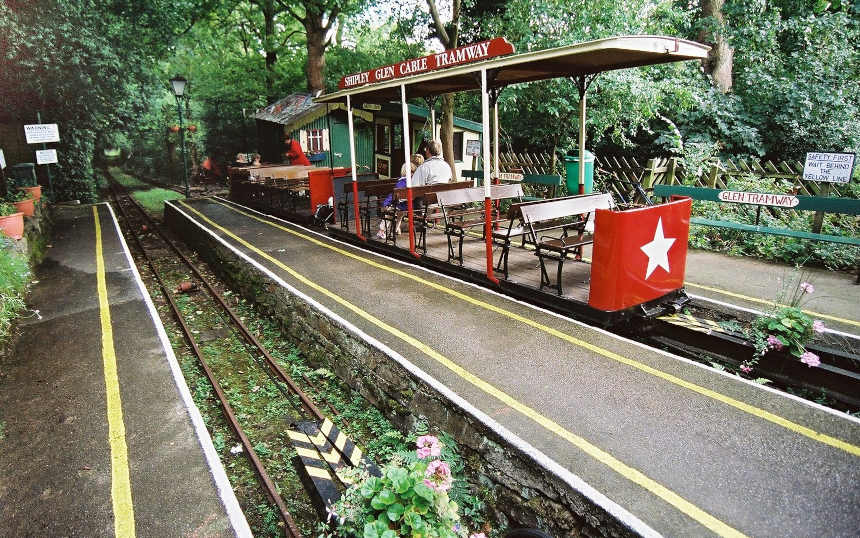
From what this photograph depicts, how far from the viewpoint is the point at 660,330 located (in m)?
5.50

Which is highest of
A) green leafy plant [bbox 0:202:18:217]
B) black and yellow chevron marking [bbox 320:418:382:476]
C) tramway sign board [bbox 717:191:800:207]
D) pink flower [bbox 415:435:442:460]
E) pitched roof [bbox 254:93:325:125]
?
pitched roof [bbox 254:93:325:125]

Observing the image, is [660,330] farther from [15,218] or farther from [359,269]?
[15,218]

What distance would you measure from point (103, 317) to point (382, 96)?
5.96 meters

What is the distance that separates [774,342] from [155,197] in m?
24.6

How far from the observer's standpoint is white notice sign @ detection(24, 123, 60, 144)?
608 inches

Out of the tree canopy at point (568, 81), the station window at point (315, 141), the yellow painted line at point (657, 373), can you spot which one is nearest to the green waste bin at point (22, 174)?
the tree canopy at point (568, 81)

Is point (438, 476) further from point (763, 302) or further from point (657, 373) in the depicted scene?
point (763, 302)

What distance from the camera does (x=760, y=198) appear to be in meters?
7.64

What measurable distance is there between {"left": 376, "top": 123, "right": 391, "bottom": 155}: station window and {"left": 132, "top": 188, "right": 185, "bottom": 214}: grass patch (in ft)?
29.6

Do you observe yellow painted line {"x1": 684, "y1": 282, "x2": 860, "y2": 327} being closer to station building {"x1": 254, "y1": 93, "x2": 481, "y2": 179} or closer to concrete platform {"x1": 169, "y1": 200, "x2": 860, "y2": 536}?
concrete platform {"x1": 169, "y1": 200, "x2": 860, "y2": 536}

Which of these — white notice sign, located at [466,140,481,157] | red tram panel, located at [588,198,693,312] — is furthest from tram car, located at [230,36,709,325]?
white notice sign, located at [466,140,481,157]

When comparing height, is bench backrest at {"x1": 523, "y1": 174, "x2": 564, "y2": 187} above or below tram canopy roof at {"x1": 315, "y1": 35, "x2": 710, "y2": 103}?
below

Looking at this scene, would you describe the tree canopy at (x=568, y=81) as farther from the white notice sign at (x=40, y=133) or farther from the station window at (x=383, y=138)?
the station window at (x=383, y=138)

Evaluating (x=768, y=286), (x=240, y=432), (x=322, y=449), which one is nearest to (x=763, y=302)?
(x=768, y=286)
